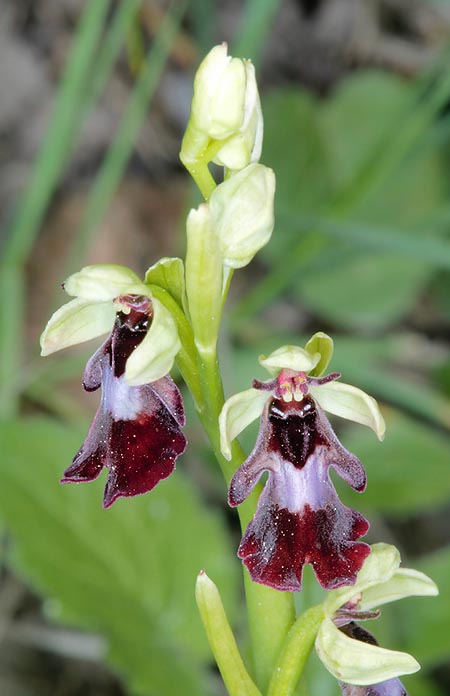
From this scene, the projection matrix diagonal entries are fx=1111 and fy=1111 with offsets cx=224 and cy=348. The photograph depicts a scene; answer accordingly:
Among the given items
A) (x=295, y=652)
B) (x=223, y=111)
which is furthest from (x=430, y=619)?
(x=223, y=111)

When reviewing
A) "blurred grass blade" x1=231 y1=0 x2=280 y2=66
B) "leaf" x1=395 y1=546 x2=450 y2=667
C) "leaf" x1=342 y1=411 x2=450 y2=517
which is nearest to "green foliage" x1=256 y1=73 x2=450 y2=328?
"leaf" x1=342 y1=411 x2=450 y2=517

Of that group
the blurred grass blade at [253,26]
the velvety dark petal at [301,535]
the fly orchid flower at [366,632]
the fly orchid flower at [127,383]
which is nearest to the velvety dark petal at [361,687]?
the fly orchid flower at [366,632]

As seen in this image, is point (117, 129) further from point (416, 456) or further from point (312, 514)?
point (312, 514)

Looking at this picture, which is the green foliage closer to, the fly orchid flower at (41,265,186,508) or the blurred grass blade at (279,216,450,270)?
the blurred grass blade at (279,216,450,270)

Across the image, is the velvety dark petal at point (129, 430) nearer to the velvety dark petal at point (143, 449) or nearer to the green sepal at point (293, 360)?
the velvety dark petal at point (143, 449)

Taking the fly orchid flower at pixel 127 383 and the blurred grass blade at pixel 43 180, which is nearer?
the fly orchid flower at pixel 127 383

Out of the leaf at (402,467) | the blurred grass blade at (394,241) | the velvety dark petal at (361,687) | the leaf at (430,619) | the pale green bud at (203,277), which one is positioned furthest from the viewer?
the leaf at (402,467)
